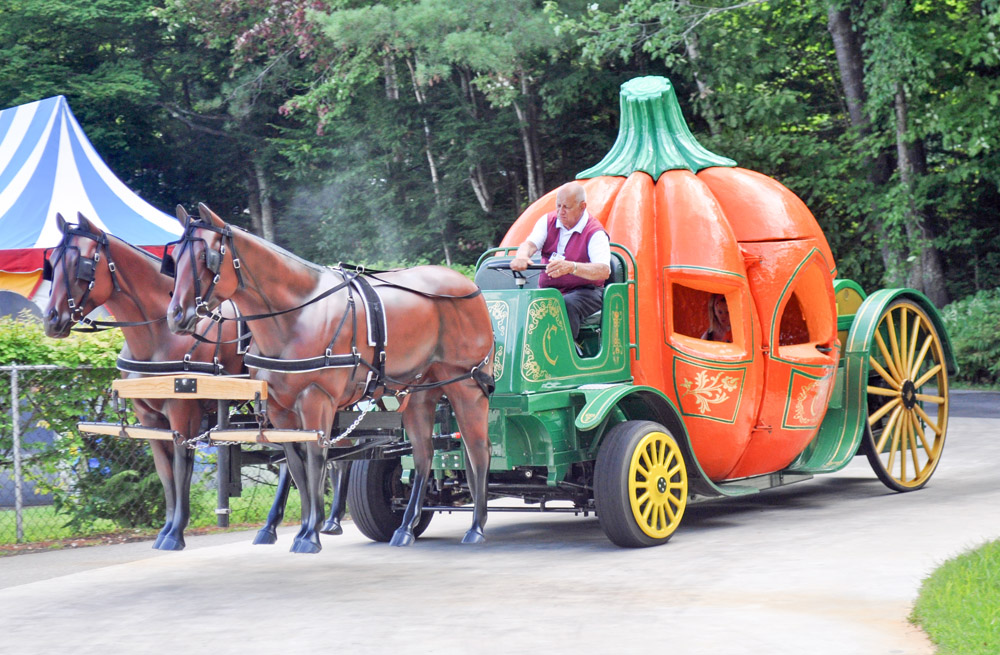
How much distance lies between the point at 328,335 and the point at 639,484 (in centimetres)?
231

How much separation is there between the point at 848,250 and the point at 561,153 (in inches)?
240

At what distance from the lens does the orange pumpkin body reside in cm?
870

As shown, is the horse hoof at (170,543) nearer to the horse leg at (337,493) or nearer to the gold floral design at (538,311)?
the horse leg at (337,493)

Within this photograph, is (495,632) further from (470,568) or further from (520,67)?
(520,67)

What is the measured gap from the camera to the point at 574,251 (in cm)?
834

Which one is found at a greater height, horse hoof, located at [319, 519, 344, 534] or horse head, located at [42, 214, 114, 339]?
horse head, located at [42, 214, 114, 339]

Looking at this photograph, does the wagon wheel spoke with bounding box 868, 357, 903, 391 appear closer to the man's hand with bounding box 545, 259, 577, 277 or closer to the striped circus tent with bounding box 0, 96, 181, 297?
the man's hand with bounding box 545, 259, 577, 277

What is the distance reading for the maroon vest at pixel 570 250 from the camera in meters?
8.34

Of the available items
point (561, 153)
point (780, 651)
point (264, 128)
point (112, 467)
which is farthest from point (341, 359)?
point (264, 128)

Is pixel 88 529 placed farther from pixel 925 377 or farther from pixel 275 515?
pixel 925 377

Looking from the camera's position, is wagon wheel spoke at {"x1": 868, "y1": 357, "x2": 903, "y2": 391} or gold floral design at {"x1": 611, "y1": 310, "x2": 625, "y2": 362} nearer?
gold floral design at {"x1": 611, "y1": 310, "x2": 625, "y2": 362}

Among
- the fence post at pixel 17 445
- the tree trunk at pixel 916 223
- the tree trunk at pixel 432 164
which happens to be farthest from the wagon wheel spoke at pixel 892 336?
the tree trunk at pixel 432 164

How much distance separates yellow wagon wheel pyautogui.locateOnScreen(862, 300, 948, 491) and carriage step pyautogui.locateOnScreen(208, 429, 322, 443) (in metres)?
5.32

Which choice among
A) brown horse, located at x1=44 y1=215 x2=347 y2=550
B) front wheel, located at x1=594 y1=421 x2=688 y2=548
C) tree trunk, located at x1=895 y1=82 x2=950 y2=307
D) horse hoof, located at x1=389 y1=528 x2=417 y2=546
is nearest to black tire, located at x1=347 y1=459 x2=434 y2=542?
horse hoof, located at x1=389 y1=528 x2=417 y2=546
